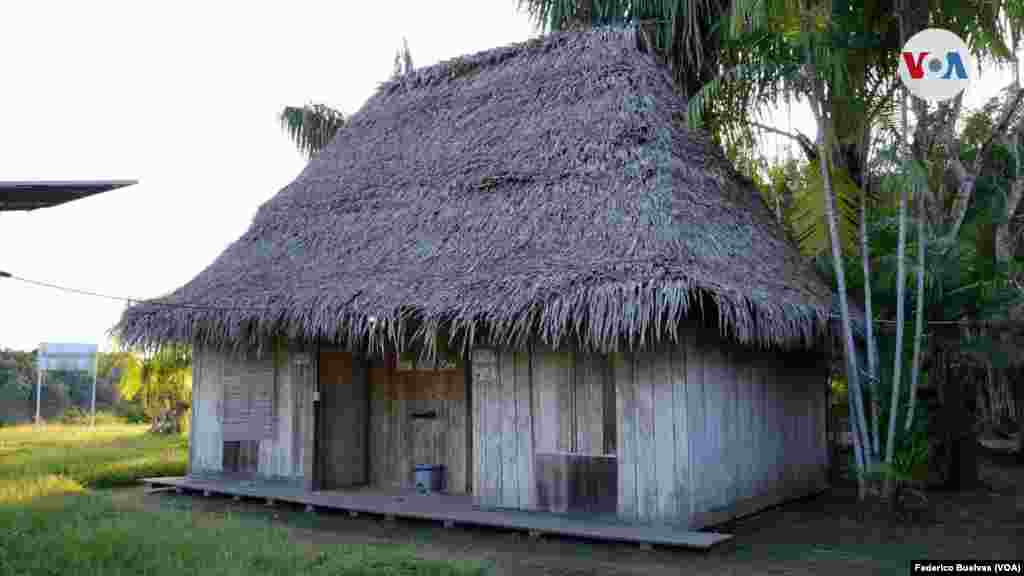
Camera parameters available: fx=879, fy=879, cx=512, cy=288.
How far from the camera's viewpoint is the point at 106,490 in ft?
37.9

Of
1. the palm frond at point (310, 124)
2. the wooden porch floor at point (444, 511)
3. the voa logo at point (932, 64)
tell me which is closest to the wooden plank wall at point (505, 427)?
the wooden porch floor at point (444, 511)

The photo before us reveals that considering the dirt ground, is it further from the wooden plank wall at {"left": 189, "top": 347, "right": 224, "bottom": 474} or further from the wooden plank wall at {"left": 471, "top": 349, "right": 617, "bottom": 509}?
the wooden plank wall at {"left": 189, "top": 347, "right": 224, "bottom": 474}

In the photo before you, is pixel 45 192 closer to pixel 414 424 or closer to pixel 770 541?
pixel 414 424

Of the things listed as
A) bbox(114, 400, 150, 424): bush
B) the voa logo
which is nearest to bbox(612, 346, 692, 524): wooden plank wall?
the voa logo

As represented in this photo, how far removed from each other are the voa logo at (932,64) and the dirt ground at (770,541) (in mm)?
4105

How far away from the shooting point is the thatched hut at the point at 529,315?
7.92 metres

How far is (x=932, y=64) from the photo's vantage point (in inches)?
343

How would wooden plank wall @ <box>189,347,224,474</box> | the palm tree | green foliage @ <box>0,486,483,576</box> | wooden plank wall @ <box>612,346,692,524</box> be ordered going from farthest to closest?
Answer: the palm tree
wooden plank wall @ <box>189,347,224,474</box>
wooden plank wall @ <box>612,346,692,524</box>
green foliage @ <box>0,486,483,576</box>

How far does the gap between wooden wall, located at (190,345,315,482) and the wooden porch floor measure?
0.78ft

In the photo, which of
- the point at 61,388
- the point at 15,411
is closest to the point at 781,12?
the point at 15,411

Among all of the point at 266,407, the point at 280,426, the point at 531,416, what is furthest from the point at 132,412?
the point at 531,416

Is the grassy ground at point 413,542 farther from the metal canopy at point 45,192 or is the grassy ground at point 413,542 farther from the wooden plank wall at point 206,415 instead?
the metal canopy at point 45,192

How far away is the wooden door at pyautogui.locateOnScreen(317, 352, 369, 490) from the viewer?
10477mm

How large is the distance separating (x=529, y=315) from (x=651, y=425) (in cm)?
147
